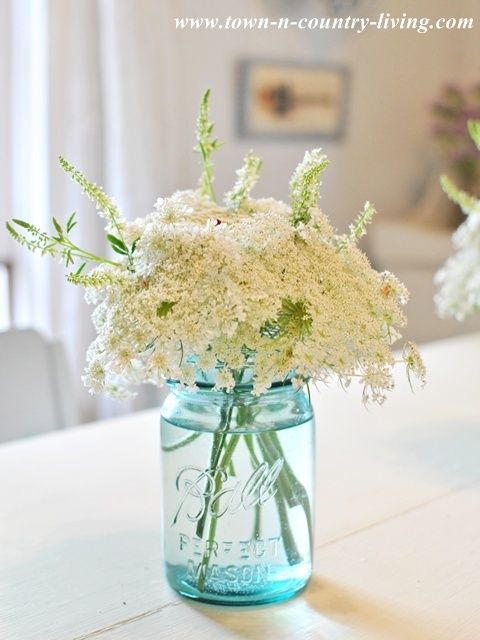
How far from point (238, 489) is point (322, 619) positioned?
0.44ft

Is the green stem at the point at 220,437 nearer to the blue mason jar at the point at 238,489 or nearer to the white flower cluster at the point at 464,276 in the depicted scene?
the blue mason jar at the point at 238,489

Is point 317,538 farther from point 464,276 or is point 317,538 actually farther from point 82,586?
point 464,276

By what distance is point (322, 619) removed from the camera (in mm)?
772

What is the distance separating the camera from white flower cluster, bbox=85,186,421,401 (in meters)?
0.69

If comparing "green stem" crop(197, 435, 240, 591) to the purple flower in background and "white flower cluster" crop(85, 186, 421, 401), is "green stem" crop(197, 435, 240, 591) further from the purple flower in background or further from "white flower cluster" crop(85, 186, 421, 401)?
the purple flower in background

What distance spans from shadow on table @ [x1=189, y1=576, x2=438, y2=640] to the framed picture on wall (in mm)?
2067

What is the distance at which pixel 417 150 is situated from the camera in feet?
10.3

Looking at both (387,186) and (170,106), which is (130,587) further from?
(387,186)

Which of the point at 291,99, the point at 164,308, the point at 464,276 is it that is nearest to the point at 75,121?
the point at 291,99

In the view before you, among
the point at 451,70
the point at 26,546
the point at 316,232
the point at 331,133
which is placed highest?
the point at 451,70

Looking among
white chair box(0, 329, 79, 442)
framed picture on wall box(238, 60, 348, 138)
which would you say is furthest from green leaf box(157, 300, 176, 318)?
framed picture on wall box(238, 60, 348, 138)

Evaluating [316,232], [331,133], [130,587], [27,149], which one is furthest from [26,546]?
[331,133]

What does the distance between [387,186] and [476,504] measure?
85.5 inches

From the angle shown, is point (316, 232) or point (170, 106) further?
point (170, 106)
